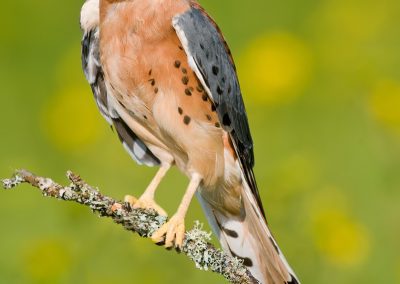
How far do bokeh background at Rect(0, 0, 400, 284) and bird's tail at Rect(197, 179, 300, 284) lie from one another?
704 millimetres

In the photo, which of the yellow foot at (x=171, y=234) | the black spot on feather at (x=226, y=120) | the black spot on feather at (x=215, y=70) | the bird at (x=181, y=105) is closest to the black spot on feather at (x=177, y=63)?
the bird at (x=181, y=105)

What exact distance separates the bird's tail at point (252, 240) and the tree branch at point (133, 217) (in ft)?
2.97

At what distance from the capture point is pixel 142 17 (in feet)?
24.1

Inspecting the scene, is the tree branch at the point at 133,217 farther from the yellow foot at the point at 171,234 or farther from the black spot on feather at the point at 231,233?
the black spot on feather at the point at 231,233

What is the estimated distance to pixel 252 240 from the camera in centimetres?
775

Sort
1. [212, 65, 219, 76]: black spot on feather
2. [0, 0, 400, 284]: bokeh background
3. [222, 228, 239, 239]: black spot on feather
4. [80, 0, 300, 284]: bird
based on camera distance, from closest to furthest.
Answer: [80, 0, 300, 284]: bird, [212, 65, 219, 76]: black spot on feather, [222, 228, 239, 239]: black spot on feather, [0, 0, 400, 284]: bokeh background

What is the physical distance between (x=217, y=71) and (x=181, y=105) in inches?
13.1

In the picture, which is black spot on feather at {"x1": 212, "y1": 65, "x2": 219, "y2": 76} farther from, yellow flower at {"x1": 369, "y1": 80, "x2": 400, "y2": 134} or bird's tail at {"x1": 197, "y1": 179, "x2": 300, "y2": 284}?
yellow flower at {"x1": 369, "y1": 80, "x2": 400, "y2": 134}

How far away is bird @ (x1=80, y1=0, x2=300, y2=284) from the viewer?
24.1 feet

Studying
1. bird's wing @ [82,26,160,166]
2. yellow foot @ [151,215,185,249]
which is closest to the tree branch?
yellow foot @ [151,215,185,249]

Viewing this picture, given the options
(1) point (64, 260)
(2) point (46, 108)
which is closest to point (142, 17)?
(1) point (64, 260)

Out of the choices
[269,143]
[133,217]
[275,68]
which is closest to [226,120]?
[133,217]

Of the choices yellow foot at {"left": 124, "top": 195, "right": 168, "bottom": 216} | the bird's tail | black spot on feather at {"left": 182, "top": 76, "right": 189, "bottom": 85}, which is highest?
black spot on feather at {"left": 182, "top": 76, "right": 189, "bottom": 85}

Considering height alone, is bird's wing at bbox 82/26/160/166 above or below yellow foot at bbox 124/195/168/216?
above
